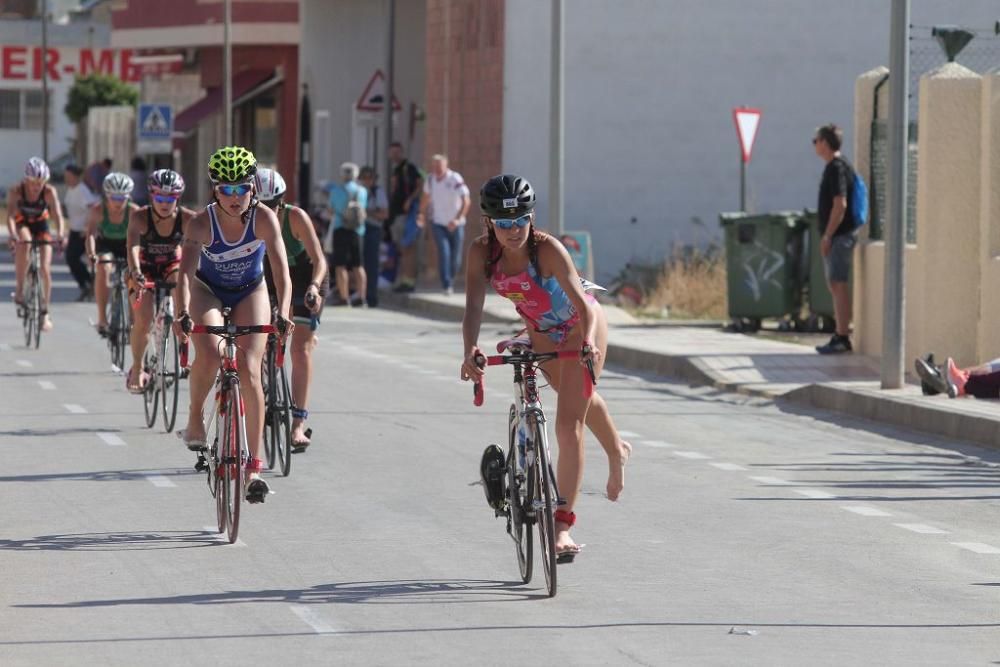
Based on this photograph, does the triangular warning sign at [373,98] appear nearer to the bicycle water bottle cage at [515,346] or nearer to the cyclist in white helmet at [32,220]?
the cyclist in white helmet at [32,220]

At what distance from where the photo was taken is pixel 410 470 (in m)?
12.8

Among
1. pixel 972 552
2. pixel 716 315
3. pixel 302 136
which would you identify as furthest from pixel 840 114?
pixel 972 552

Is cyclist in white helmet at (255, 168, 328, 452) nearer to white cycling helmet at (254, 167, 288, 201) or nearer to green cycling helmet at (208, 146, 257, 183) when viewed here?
white cycling helmet at (254, 167, 288, 201)

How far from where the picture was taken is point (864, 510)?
37.5 ft

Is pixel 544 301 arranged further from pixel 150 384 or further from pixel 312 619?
pixel 150 384

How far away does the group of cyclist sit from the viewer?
895 cm

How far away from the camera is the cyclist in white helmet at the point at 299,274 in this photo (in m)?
12.2

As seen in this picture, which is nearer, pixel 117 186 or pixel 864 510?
pixel 864 510

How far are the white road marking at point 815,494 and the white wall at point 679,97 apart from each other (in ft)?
64.6

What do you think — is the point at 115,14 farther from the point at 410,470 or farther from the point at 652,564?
the point at 652,564

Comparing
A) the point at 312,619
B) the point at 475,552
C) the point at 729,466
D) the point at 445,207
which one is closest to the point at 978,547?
the point at 475,552

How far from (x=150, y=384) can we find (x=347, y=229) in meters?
13.0

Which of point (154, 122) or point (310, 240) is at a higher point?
point (154, 122)

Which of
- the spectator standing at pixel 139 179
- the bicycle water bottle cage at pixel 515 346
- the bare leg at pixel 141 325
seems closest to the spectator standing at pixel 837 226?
the bare leg at pixel 141 325
